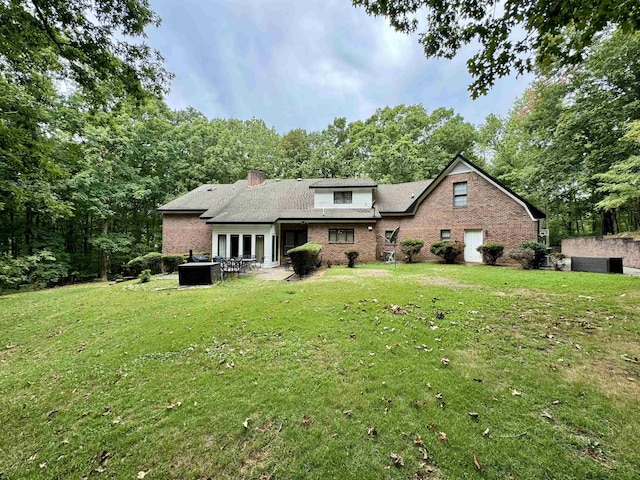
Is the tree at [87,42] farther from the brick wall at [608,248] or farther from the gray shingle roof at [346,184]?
the brick wall at [608,248]

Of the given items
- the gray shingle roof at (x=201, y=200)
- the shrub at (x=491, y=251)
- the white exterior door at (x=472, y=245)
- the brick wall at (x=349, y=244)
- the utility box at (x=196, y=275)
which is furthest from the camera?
the gray shingle roof at (x=201, y=200)

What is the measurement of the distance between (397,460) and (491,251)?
1423cm

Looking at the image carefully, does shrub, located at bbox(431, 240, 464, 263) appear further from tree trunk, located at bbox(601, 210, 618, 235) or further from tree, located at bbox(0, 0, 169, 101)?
tree, located at bbox(0, 0, 169, 101)

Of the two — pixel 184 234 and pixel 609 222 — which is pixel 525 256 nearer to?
pixel 609 222

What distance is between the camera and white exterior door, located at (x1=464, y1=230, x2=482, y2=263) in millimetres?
15036

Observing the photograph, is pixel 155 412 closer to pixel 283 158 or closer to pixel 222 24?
pixel 222 24

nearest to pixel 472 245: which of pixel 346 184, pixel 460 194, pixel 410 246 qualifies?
pixel 460 194

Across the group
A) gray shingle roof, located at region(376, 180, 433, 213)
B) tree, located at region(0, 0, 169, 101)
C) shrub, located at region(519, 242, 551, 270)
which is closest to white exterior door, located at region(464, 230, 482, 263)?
shrub, located at region(519, 242, 551, 270)

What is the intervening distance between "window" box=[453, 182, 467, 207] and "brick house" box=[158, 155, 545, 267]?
0.05 m

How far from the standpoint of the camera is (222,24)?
9.14m

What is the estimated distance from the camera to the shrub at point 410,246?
15148mm

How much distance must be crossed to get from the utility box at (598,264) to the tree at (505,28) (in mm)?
9572

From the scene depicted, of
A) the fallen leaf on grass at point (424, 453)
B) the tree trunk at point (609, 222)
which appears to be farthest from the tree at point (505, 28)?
the tree trunk at point (609, 222)

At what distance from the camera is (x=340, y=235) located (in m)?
15.9
